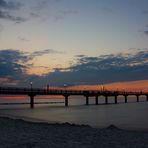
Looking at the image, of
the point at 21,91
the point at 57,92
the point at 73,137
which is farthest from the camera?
the point at 57,92

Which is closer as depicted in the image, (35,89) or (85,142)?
(85,142)

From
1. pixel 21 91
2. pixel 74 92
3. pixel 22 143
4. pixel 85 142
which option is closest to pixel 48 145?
pixel 22 143

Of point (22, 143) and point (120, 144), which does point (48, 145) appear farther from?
point (120, 144)

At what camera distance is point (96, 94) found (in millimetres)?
117125

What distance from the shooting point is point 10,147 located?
13750mm

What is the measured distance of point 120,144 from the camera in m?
15.9

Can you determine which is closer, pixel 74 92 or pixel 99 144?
pixel 99 144

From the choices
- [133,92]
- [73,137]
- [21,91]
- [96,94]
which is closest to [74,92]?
[96,94]

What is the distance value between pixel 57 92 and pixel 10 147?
81.7 m

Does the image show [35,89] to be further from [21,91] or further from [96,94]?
[96,94]

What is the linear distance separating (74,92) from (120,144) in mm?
86238

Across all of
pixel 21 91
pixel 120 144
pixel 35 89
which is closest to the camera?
pixel 120 144

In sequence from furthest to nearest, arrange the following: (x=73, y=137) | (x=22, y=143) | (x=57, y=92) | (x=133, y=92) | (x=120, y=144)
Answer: (x=133, y=92)
(x=57, y=92)
(x=73, y=137)
(x=120, y=144)
(x=22, y=143)

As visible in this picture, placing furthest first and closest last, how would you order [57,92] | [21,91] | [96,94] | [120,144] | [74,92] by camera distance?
[96,94] < [74,92] < [57,92] < [21,91] < [120,144]
